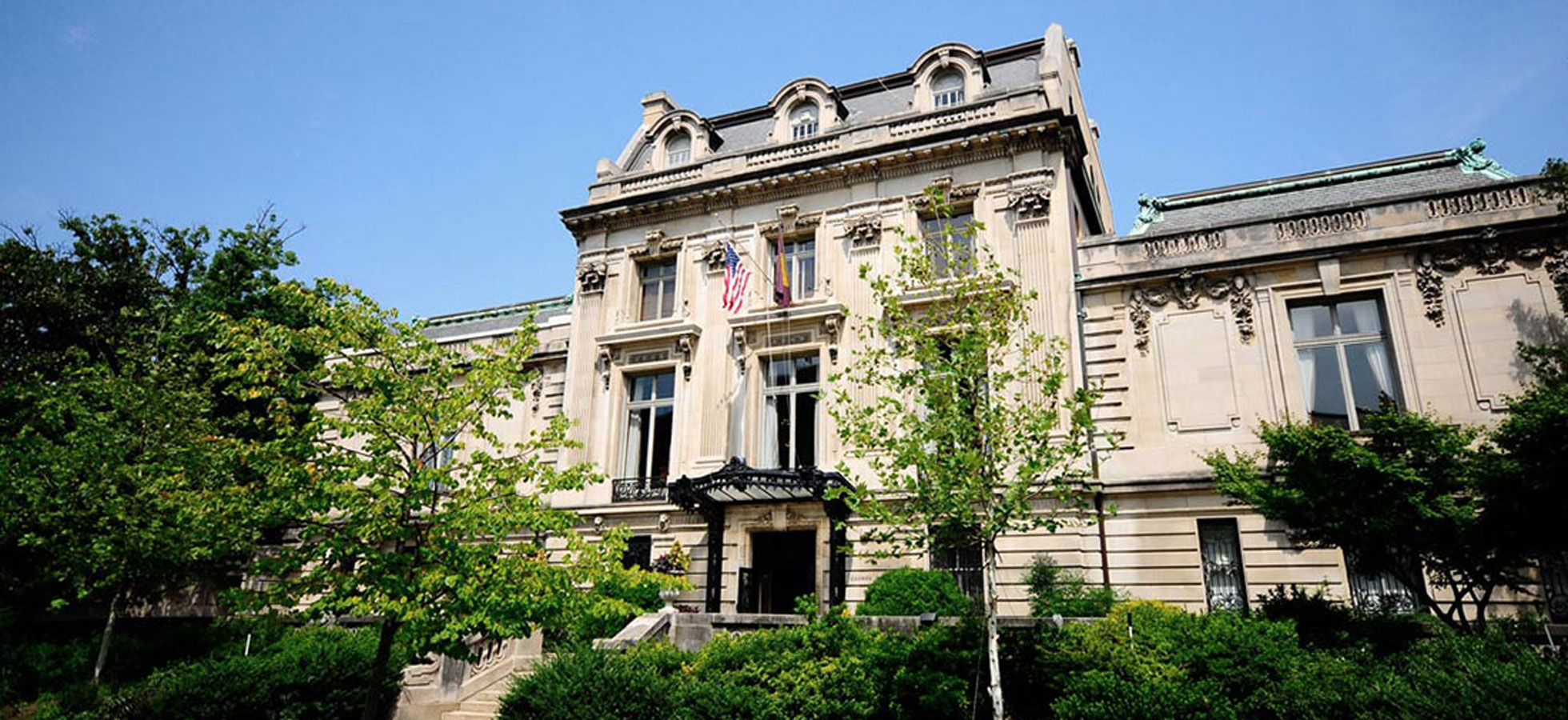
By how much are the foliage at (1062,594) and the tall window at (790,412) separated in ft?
21.0

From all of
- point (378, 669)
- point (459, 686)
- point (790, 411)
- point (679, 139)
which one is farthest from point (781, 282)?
point (378, 669)

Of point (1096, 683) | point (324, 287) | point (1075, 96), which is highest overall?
point (1075, 96)

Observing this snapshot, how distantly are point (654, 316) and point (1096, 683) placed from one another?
18053mm

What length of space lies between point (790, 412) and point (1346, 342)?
1297cm

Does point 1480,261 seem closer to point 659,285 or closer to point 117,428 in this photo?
point 659,285

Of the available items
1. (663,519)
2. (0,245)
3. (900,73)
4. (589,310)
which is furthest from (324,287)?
(0,245)

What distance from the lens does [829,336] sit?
22719mm

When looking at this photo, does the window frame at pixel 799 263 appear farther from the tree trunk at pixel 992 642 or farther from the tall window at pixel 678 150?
the tree trunk at pixel 992 642

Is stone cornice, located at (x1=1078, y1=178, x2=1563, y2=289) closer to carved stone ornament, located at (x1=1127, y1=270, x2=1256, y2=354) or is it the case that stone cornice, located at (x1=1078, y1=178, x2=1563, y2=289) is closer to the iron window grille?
carved stone ornament, located at (x1=1127, y1=270, x2=1256, y2=354)

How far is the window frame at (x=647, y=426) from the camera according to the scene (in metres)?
23.9

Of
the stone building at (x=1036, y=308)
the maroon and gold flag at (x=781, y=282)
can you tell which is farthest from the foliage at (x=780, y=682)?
the maroon and gold flag at (x=781, y=282)

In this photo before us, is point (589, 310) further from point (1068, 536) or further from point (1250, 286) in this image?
point (1250, 286)

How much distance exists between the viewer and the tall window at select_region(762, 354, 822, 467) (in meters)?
22.7

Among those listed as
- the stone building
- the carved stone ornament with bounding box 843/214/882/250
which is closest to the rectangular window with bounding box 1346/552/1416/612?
the stone building
